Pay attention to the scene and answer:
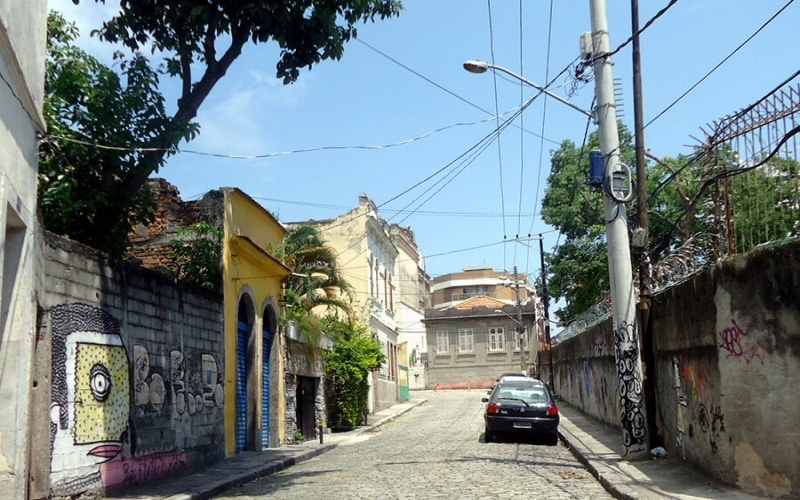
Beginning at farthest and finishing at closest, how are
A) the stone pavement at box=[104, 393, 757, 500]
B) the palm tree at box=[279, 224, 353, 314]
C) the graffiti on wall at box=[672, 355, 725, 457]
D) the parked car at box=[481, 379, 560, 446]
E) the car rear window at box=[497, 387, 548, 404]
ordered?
the palm tree at box=[279, 224, 353, 314] < the car rear window at box=[497, 387, 548, 404] < the parked car at box=[481, 379, 560, 446] < the graffiti on wall at box=[672, 355, 725, 457] < the stone pavement at box=[104, 393, 757, 500]

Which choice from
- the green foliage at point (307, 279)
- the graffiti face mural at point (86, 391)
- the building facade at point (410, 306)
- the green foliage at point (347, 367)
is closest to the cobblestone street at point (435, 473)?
the graffiti face mural at point (86, 391)

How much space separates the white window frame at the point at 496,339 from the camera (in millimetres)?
65625

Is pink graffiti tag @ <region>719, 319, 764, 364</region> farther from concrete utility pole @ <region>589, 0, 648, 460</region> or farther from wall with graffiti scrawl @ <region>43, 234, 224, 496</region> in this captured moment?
wall with graffiti scrawl @ <region>43, 234, 224, 496</region>

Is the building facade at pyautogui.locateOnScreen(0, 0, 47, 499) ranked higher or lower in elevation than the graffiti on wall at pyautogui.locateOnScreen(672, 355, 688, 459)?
higher

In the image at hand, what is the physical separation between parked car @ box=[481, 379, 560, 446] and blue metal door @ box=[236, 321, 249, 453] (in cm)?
572

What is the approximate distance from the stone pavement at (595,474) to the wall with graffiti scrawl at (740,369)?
12.8 inches

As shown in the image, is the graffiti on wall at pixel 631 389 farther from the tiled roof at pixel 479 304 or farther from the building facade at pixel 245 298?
the tiled roof at pixel 479 304

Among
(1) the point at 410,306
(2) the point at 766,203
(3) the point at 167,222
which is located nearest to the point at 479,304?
(1) the point at 410,306

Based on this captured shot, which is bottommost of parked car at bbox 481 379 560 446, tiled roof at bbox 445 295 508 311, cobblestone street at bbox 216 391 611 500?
cobblestone street at bbox 216 391 611 500

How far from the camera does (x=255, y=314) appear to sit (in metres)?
19.5

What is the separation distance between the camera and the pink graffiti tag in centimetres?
944

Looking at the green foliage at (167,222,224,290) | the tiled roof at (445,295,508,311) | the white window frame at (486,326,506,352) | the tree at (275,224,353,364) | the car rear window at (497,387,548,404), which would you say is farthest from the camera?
the tiled roof at (445,295,508,311)

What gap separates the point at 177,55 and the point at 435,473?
27.7 feet

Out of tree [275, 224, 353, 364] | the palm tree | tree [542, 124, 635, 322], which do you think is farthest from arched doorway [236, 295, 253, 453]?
tree [542, 124, 635, 322]
